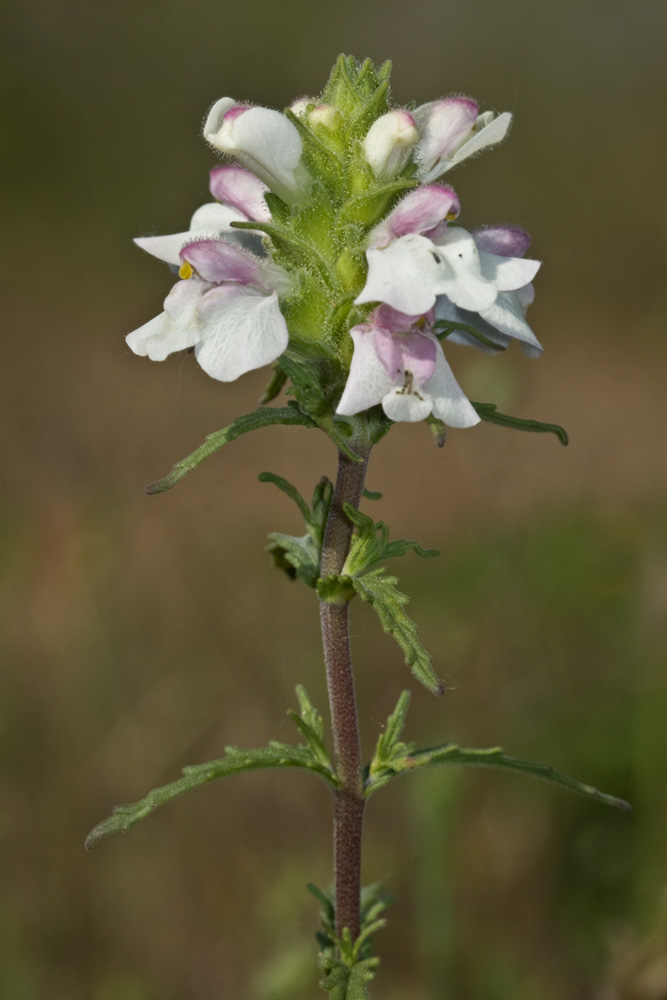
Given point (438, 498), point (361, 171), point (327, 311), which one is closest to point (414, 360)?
Answer: point (327, 311)

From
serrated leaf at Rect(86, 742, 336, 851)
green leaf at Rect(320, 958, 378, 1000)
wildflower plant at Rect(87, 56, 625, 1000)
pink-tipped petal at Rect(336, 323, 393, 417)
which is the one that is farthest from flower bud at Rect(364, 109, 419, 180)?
green leaf at Rect(320, 958, 378, 1000)

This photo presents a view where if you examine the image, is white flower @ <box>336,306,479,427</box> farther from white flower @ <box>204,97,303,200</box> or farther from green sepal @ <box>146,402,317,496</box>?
white flower @ <box>204,97,303,200</box>

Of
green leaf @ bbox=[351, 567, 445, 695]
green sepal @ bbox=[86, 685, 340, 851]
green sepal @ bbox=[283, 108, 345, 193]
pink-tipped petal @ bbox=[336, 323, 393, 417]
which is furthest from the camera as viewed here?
green sepal @ bbox=[283, 108, 345, 193]

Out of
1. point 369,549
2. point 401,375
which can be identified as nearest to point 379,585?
point 369,549

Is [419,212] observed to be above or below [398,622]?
above

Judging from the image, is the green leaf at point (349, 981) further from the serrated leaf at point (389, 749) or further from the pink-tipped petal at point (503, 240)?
the pink-tipped petal at point (503, 240)

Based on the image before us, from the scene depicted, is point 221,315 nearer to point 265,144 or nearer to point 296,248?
point 296,248
